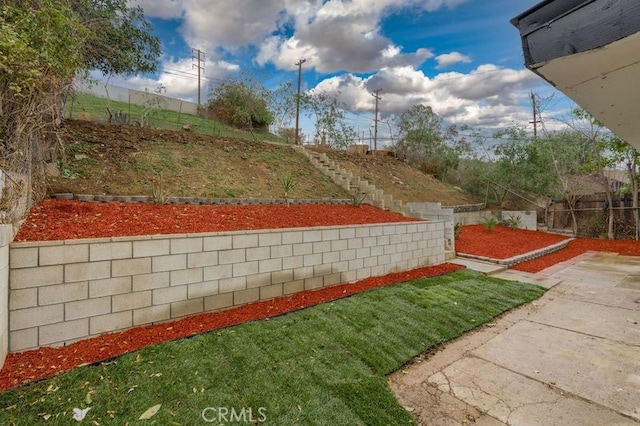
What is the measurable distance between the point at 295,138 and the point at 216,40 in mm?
6747

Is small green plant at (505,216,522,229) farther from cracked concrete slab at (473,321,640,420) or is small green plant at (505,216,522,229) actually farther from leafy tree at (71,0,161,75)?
leafy tree at (71,0,161,75)

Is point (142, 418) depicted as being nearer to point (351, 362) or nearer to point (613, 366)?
point (351, 362)

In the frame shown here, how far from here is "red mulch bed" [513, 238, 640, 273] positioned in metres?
7.18

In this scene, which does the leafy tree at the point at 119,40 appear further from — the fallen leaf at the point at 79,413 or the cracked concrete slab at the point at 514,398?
the cracked concrete slab at the point at 514,398

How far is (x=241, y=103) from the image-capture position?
15.7 meters

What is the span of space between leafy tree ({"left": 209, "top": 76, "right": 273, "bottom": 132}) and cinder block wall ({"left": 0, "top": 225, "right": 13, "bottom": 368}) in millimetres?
13000

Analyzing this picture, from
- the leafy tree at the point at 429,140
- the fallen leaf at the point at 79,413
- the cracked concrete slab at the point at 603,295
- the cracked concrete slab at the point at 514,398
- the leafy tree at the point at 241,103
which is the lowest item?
the cracked concrete slab at the point at 514,398

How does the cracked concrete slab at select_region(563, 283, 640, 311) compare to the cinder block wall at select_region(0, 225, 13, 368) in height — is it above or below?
below

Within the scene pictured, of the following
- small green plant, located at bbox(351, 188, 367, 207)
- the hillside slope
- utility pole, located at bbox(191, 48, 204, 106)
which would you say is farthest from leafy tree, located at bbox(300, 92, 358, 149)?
utility pole, located at bbox(191, 48, 204, 106)

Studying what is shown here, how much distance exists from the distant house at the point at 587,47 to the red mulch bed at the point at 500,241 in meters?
7.15

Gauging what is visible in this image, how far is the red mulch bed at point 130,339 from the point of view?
2.41 meters

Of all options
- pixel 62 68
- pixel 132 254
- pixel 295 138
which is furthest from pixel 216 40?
pixel 132 254

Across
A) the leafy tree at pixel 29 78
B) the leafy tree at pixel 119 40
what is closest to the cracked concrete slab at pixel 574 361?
the leafy tree at pixel 29 78

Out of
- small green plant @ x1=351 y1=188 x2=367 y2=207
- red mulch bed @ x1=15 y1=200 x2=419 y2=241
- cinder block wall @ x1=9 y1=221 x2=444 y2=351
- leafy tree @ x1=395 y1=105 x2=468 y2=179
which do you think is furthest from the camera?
leafy tree @ x1=395 y1=105 x2=468 y2=179
